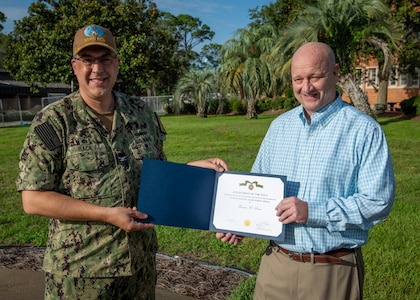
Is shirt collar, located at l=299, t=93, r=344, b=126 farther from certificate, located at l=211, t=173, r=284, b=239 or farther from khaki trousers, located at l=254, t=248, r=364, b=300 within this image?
khaki trousers, located at l=254, t=248, r=364, b=300

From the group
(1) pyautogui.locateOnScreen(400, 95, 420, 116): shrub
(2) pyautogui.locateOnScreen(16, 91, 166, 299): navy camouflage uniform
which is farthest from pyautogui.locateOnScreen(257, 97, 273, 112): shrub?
(2) pyautogui.locateOnScreen(16, 91, 166, 299): navy camouflage uniform

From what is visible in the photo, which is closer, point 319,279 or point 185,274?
point 319,279

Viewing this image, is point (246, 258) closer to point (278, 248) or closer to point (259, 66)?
point (278, 248)

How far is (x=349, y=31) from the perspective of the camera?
18703 mm

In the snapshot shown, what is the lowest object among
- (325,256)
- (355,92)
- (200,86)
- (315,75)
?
(325,256)

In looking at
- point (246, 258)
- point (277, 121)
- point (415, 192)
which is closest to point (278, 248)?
point (277, 121)

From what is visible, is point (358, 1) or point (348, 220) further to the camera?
point (358, 1)

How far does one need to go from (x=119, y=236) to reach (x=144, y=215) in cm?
19

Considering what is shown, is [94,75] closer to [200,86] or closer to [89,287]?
[89,287]

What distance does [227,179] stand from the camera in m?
2.31

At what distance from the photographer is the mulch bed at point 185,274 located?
3768 millimetres

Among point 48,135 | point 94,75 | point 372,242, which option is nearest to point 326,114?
point 94,75

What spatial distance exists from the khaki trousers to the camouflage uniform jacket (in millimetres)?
840

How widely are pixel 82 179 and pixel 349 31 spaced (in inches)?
749
